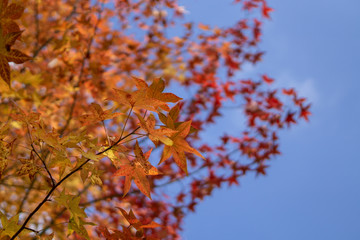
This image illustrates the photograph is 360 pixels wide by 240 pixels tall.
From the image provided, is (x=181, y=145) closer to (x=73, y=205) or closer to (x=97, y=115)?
(x=97, y=115)

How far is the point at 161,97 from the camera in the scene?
3.22 feet

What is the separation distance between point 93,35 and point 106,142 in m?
2.19

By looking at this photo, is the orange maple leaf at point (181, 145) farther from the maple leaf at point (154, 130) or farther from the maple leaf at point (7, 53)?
the maple leaf at point (7, 53)

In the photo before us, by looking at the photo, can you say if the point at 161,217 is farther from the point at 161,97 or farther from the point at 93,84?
the point at 161,97

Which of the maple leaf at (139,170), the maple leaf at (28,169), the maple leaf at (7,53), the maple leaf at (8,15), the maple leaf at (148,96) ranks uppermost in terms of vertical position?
the maple leaf at (8,15)

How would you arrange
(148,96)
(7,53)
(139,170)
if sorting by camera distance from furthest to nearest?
(139,170) → (148,96) → (7,53)

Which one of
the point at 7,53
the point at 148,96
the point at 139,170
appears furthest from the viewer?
the point at 139,170

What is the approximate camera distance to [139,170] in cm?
110

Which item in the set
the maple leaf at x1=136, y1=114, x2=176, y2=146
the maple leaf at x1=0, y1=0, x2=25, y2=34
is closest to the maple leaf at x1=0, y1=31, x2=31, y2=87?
the maple leaf at x1=0, y1=0, x2=25, y2=34

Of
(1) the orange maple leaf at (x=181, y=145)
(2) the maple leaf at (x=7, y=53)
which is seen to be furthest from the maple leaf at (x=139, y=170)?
(2) the maple leaf at (x=7, y=53)

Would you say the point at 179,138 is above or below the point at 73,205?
above

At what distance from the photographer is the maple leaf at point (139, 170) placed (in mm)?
1060

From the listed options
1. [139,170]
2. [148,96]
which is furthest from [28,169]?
[148,96]

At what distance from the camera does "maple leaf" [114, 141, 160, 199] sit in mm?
1060
